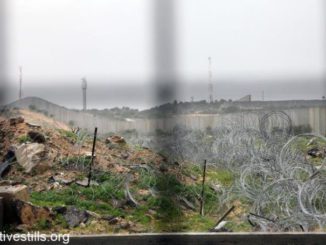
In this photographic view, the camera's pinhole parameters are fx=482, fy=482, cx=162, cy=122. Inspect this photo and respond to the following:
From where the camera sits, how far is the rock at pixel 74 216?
4.37m

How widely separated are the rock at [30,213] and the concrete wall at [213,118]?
2.86ft

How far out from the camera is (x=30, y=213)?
4227 millimetres

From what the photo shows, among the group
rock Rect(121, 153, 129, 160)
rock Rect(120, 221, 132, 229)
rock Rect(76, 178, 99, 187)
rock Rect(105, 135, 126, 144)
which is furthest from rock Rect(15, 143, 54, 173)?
rock Rect(120, 221, 132, 229)

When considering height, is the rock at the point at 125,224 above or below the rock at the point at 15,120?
below

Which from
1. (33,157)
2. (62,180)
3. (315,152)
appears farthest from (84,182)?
(315,152)

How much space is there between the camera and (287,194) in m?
4.20

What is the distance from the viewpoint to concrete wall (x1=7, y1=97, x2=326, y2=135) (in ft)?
13.6

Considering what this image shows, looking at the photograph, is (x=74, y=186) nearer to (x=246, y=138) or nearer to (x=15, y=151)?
(x=15, y=151)

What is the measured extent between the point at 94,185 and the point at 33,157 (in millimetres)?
918

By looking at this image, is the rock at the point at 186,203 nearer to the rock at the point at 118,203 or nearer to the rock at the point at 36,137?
the rock at the point at 118,203

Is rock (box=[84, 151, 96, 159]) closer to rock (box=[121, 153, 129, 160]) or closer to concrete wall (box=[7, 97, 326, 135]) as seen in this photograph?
rock (box=[121, 153, 129, 160])

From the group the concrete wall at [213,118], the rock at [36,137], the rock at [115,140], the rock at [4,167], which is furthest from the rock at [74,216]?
the rock at [36,137]

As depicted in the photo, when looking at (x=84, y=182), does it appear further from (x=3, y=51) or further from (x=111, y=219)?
(x=3, y=51)

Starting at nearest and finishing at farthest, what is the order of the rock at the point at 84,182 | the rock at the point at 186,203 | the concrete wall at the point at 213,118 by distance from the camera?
the concrete wall at the point at 213,118, the rock at the point at 186,203, the rock at the point at 84,182
